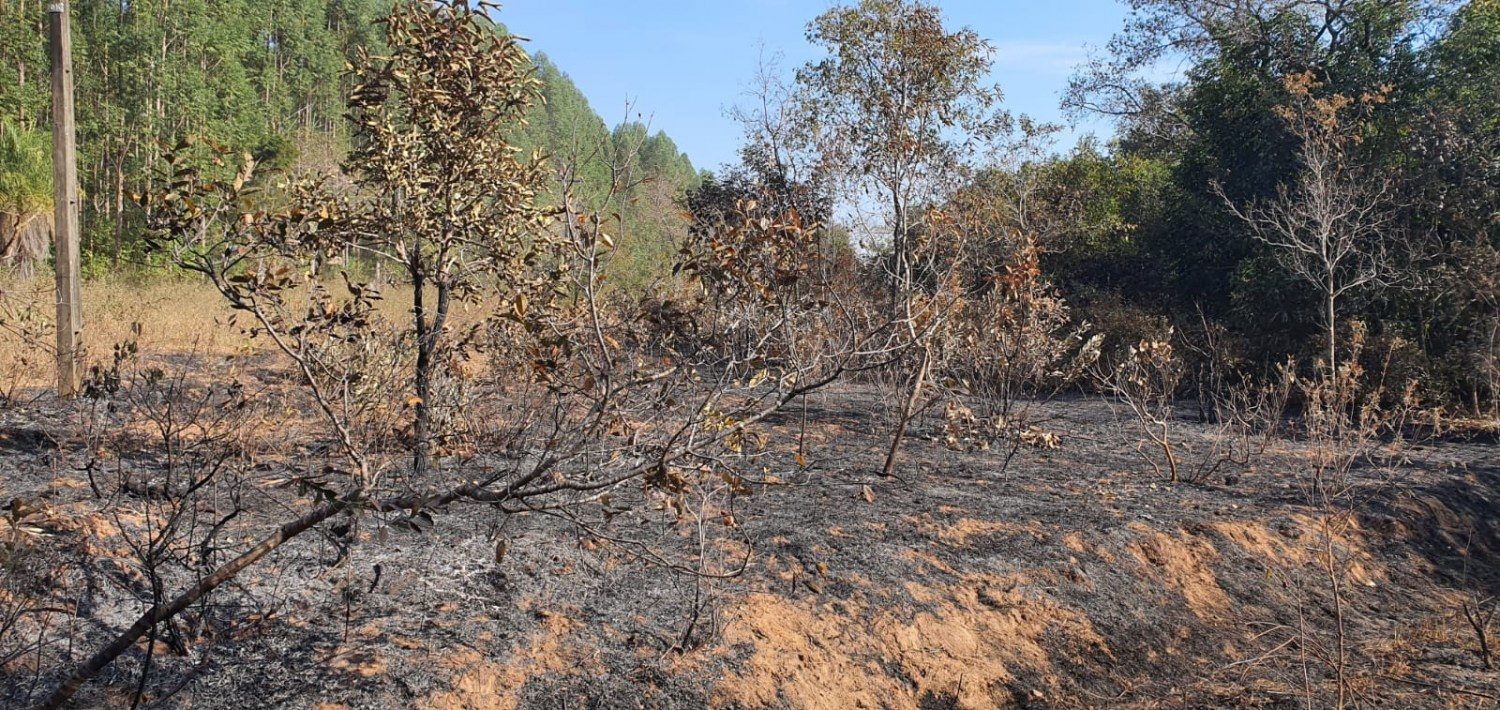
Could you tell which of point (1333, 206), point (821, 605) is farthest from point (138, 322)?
point (1333, 206)

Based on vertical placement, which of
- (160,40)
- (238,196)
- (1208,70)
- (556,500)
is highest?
(160,40)

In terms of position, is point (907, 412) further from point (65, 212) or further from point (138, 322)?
point (138, 322)

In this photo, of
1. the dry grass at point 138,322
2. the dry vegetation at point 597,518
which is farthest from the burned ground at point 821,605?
the dry grass at point 138,322


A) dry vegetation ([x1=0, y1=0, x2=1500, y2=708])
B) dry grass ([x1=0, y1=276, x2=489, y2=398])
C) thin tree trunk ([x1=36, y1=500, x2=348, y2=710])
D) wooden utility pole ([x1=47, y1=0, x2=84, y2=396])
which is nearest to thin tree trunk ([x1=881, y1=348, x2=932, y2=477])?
dry vegetation ([x1=0, y1=0, x2=1500, y2=708])

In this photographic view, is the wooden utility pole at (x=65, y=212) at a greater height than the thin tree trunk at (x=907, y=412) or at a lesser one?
greater

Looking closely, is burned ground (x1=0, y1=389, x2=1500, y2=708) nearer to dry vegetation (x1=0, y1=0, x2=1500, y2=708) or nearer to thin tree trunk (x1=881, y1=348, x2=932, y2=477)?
dry vegetation (x1=0, y1=0, x2=1500, y2=708)

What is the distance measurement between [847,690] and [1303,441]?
761cm

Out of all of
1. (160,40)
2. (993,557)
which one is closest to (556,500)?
(993,557)

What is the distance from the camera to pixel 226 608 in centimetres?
379

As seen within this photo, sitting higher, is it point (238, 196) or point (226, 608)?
point (238, 196)

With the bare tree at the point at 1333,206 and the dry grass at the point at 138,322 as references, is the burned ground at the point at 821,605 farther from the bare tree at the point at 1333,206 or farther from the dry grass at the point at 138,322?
the bare tree at the point at 1333,206

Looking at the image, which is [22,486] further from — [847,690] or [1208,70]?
[1208,70]

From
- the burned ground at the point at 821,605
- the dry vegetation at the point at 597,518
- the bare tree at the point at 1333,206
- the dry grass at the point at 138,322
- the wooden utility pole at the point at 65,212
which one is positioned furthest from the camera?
the bare tree at the point at 1333,206

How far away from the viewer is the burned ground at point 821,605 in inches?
138
